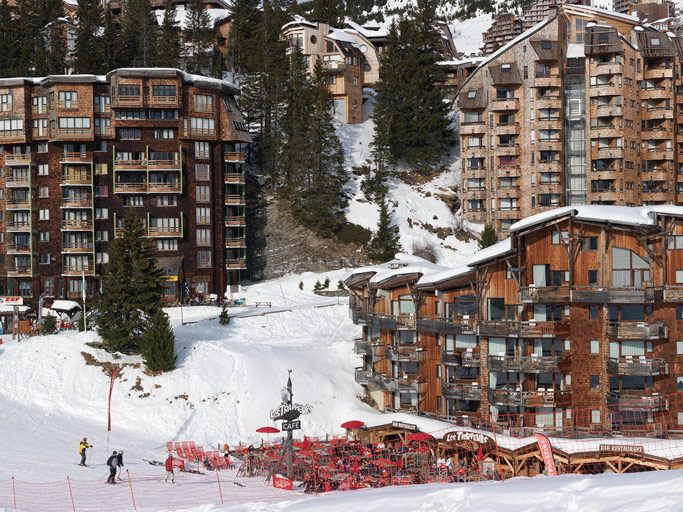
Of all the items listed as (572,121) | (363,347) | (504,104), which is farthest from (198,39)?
(363,347)

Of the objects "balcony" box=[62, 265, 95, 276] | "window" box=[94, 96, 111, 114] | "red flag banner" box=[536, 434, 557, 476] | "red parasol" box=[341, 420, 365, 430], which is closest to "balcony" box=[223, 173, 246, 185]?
"window" box=[94, 96, 111, 114]

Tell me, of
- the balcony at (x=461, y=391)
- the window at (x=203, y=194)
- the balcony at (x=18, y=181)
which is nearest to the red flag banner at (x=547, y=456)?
the balcony at (x=461, y=391)

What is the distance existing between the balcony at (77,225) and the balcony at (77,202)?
1315 mm

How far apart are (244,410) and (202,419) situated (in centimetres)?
274

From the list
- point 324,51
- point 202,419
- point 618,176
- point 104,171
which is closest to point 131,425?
point 202,419

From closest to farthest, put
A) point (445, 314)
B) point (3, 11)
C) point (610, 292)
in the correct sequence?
point (610, 292) < point (445, 314) < point (3, 11)

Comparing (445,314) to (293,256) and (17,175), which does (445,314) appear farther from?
(17,175)

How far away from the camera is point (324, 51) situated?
438 ft

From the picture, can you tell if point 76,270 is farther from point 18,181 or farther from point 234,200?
point 234,200

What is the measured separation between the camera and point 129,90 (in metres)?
98.9

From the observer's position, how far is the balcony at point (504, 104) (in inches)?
4267

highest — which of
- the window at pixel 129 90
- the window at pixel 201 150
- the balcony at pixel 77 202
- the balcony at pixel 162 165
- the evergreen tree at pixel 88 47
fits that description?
the evergreen tree at pixel 88 47

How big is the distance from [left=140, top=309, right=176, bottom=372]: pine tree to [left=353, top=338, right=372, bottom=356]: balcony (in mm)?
12159

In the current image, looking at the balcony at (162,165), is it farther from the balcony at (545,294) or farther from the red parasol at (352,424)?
the balcony at (545,294)
